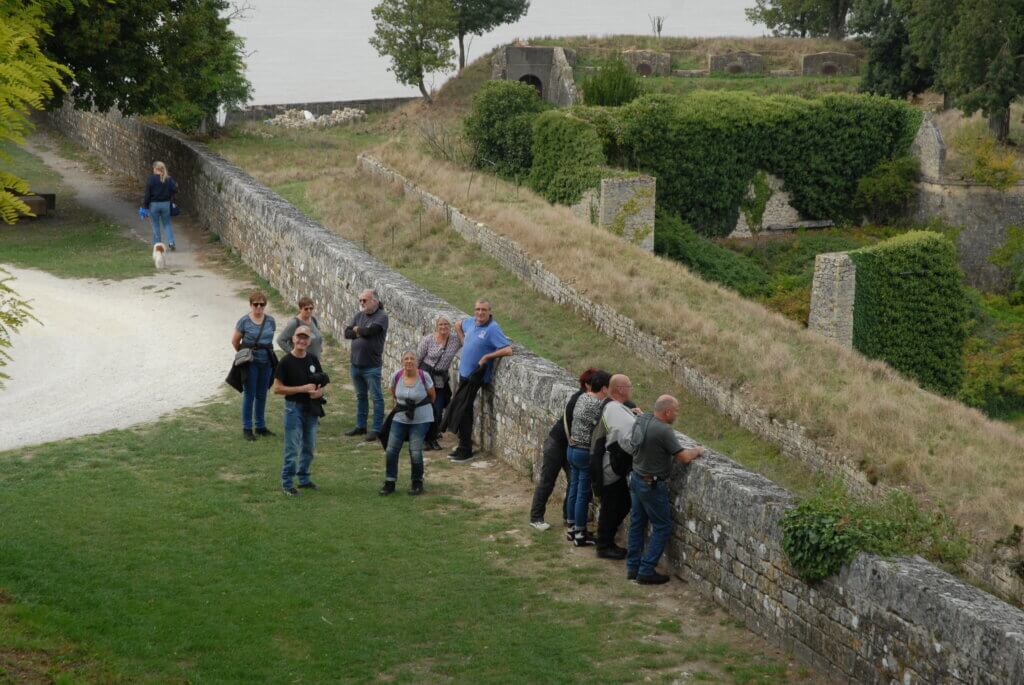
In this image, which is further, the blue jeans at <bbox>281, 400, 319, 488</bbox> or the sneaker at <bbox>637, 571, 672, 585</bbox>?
the blue jeans at <bbox>281, 400, 319, 488</bbox>

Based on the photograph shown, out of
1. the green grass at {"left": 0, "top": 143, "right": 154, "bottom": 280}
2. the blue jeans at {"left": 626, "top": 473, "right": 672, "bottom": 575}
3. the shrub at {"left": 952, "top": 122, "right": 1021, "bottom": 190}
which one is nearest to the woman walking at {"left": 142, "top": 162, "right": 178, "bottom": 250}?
the green grass at {"left": 0, "top": 143, "right": 154, "bottom": 280}

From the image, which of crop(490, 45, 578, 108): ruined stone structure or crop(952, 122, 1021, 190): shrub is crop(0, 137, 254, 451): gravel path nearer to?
crop(490, 45, 578, 108): ruined stone structure

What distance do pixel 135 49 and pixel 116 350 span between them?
9.28 m

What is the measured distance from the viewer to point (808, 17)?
67562 millimetres

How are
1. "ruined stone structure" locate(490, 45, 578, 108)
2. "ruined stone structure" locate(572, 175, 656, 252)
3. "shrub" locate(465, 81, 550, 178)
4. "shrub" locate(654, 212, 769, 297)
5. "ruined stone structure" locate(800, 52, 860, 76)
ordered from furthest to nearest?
1. "ruined stone structure" locate(800, 52, 860, 76)
2. "ruined stone structure" locate(490, 45, 578, 108)
3. "shrub" locate(465, 81, 550, 178)
4. "shrub" locate(654, 212, 769, 297)
5. "ruined stone structure" locate(572, 175, 656, 252)

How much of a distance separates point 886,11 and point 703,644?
168ft

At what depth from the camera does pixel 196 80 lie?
27.2 m

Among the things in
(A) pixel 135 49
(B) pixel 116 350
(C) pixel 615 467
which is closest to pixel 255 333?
(B) pixel 116 350

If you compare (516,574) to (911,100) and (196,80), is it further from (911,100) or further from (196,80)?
(911,100)

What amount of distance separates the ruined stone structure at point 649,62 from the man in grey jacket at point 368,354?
4313 cm

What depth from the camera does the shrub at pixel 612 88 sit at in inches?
1657

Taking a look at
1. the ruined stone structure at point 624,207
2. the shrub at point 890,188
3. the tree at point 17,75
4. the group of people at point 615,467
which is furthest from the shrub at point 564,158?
the tree at point 17,75

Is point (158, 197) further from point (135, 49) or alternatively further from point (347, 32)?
point (347, 32)

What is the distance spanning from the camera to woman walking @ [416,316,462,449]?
1327 centimetres
